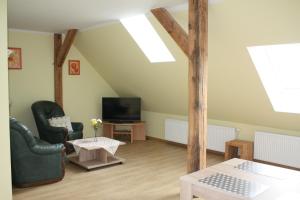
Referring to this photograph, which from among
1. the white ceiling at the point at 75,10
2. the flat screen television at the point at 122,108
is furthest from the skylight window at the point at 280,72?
the flat screen television at the point at 122,108

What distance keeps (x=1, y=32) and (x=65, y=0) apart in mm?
1087

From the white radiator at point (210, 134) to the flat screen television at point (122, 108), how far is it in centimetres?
77

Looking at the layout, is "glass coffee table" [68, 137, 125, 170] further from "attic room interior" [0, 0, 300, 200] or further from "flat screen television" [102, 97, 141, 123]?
"flat screen television" [102, 97, 141, 123]

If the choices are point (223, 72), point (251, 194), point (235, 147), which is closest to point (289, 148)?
point (235, 147)

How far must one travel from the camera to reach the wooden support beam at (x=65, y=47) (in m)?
6.14

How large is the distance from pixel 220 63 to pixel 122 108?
10.4 feet

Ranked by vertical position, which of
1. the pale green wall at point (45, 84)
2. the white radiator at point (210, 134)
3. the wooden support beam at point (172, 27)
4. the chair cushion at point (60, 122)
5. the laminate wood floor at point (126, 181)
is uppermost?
the wooden support beam at point (172, 27)

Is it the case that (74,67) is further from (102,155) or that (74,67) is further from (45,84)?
(102,155)

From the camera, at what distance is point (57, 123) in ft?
19.9

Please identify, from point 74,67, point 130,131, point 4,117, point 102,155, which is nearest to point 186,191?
point 4,117

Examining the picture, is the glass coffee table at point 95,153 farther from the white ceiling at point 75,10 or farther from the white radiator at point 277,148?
the white radiator at point 277,148

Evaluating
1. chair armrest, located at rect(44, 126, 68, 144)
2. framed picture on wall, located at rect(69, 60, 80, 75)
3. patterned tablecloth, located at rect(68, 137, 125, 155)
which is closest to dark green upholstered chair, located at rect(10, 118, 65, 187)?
patterned tablecloth, located at rect(68, 137, 125, 155)

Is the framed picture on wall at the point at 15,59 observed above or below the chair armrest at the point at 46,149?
above

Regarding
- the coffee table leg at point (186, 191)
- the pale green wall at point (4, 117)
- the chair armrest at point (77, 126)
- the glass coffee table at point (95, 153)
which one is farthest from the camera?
the chair armrest at point (77, 126)
